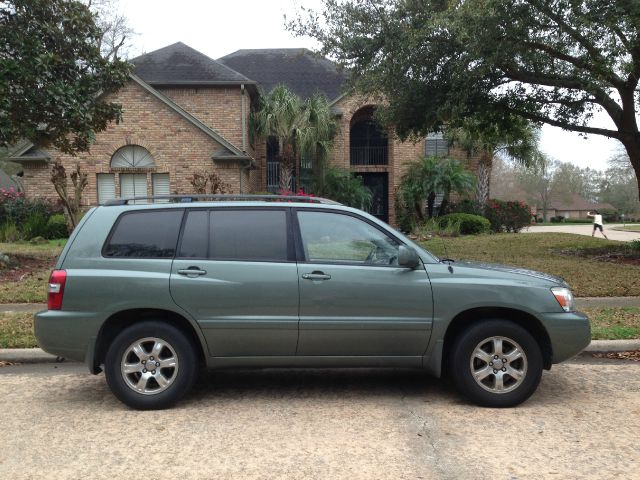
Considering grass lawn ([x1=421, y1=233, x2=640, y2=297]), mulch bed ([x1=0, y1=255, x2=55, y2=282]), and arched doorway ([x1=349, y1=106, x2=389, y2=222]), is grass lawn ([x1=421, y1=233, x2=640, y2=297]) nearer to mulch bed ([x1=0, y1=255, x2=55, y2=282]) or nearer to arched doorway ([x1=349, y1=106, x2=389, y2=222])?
arched doorway ([x1=349, y1=106, x2=389, y2=222])

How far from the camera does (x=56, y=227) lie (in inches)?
806

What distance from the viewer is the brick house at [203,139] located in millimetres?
21875

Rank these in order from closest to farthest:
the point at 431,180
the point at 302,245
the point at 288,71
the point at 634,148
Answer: the point at 302,245 < the point at 634,148 < the point at 431,180 < the point at 288,71

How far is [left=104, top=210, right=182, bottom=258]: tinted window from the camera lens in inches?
192

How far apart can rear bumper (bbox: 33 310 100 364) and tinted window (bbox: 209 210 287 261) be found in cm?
113

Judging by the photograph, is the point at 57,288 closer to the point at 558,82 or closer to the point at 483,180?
the point at 558,82

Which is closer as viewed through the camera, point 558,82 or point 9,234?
point 558,82

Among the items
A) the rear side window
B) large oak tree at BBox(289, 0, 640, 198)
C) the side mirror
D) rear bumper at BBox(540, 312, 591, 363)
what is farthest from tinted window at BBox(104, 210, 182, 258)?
large oak tree at BBox(289, 0, 640, 198)

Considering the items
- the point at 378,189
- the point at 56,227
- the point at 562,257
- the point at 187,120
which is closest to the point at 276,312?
the point at 562,257

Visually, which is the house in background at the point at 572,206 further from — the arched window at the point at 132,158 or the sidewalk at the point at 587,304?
the sidewalk at the point at 587,304

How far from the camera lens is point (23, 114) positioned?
12.6 meters

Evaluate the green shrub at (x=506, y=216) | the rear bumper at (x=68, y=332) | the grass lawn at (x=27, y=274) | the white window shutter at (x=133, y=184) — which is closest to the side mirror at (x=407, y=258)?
the rear bumper at (x=68, y=332)

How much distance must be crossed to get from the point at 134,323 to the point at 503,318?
3.11 m

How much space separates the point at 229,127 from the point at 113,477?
2187cm
